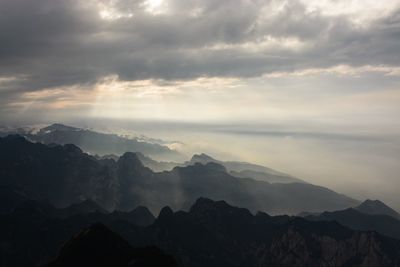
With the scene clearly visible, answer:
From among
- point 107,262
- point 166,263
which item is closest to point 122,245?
point 107,262

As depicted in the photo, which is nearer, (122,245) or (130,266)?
(130,266)

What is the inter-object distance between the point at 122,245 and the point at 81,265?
1357 cm

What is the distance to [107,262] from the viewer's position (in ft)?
384

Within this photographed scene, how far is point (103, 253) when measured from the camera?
120 meters

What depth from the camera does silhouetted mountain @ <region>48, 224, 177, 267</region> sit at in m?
115

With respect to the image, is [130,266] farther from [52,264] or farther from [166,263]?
[52,264]

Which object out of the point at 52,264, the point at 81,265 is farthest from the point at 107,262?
the point at 52,264

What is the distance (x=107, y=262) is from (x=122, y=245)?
8.52 meters

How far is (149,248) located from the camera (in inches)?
4643

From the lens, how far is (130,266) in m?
113

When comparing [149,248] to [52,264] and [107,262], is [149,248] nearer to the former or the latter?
[107,262]

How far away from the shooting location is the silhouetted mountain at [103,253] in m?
115

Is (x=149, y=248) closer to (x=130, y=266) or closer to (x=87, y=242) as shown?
(x=130, y=266)

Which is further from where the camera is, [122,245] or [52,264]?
[122,245]
